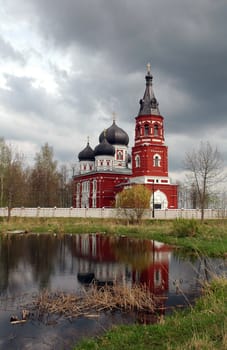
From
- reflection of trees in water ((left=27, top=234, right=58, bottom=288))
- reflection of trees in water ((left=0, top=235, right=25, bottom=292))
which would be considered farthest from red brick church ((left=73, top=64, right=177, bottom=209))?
reflection of trees in water ((left=0, top=235, right=25, bottom=292))

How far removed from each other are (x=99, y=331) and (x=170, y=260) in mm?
8717

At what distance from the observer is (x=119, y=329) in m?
6.47

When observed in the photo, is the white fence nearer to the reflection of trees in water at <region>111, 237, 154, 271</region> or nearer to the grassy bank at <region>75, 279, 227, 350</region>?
the reflection of trees in water at <region>111, 237, 154, 271</region>

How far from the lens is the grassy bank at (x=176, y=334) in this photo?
5.34 m

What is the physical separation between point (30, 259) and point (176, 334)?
32.9 ft

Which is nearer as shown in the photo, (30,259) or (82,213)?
(30,259)

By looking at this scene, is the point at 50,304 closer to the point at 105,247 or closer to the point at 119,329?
the point at 119,329

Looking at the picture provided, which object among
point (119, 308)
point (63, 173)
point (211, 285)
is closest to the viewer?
point (119, 308)

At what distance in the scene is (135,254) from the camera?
1664 centimetres

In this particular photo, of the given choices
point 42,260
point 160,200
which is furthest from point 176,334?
point 160,200

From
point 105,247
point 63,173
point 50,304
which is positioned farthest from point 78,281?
point 63,173

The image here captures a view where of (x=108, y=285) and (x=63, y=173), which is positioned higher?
(x=63, y=173)

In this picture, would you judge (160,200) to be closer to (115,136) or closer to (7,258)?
(115,136)

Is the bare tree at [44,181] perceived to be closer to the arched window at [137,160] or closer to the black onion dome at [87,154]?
the black onion dome at [87,154]
